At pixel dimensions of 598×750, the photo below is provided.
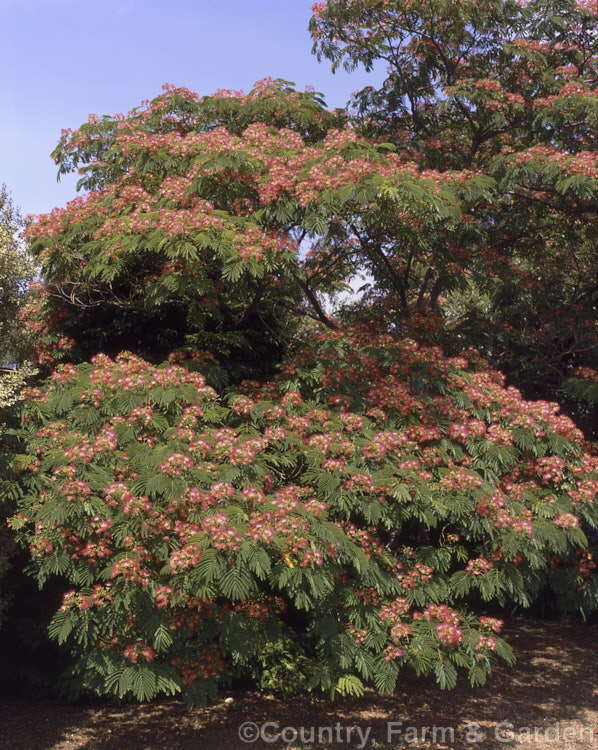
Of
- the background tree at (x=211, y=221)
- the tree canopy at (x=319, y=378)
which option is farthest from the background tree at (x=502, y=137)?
the background tree at (x=211, y=221)

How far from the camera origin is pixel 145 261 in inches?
295

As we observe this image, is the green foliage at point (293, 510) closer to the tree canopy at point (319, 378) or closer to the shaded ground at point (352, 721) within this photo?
the tree canopy at point (319, 378)

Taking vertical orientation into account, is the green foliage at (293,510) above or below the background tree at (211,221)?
below

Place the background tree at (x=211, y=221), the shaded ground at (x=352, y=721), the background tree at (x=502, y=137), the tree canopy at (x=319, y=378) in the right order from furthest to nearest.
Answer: the background tree at (x=502, y=137) < the shaded ground at (x=352, y=721) < the background tree at (x=211, y=221) < the tree canopy at (x=319, y=378)

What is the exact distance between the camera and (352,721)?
737cm

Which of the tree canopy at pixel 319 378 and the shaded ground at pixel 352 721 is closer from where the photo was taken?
the tree canopy at pixel 319 378

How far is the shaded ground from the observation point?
693 cm

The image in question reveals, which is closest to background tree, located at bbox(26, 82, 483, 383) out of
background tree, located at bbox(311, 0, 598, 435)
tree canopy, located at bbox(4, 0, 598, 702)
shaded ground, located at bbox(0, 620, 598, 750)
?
tree canopy, located at bbox(4, 0, 598, 702)

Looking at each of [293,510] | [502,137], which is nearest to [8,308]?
[293,510]

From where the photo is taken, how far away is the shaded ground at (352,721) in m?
6.93

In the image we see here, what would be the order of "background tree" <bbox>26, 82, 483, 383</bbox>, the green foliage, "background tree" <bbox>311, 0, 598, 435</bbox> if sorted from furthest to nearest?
1. "background tree" <bbox>311, 0, 598, 435</bbox>
2. "background tree" <bbox>26, 82, 483, 383</bbox>
3. the green foliage

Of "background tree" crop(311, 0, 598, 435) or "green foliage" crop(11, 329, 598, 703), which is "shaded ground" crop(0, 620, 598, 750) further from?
"background tree" crop(311, 0, 598, 435)

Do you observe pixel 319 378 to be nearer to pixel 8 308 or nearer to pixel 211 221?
pixel 211 221

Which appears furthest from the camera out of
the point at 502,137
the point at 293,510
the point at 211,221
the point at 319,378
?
the point at 502,137
